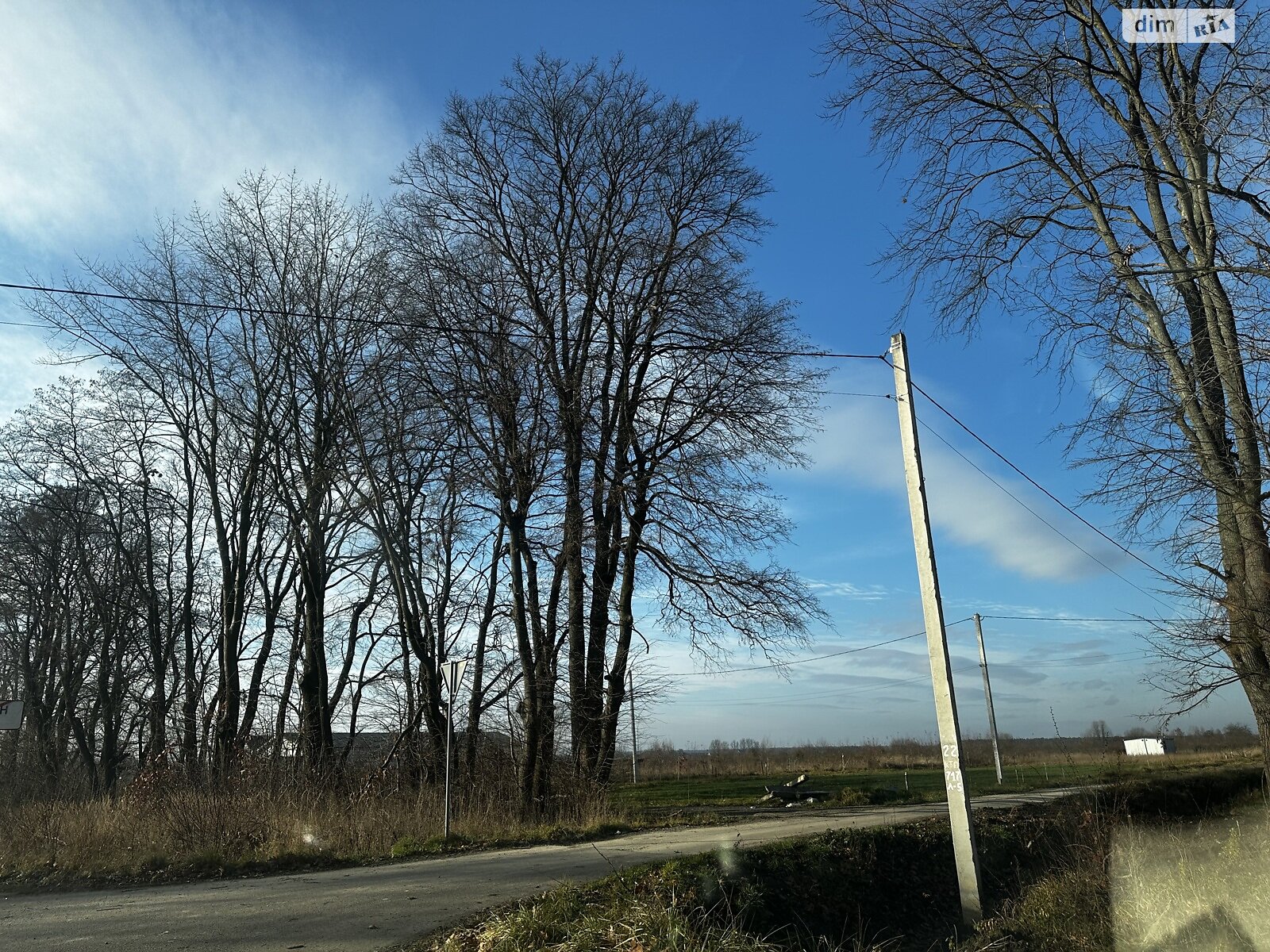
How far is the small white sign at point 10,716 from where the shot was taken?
1501cm

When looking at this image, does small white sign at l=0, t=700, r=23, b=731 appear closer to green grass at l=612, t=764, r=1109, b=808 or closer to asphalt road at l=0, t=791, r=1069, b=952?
asphalt road at l=0, t=791, r=1069, b=952

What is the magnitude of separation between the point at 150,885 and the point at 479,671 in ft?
31.9

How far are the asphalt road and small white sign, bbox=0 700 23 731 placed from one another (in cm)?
448

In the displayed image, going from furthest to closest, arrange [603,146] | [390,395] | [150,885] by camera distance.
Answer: [603,146] < [390,395] < [150,885]

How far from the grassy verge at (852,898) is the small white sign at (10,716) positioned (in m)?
A: 11.2

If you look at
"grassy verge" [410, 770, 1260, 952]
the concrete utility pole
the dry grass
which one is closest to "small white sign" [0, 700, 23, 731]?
the dry grass

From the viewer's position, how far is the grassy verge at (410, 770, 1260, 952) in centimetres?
709

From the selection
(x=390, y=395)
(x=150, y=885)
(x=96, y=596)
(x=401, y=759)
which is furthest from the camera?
(x=96, y=596)

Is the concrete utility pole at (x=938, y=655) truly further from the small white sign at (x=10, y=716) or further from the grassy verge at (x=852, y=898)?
the small white sign at (x=10, y=716)

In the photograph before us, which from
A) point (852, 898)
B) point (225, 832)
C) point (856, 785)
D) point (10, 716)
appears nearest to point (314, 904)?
point (225, 832)

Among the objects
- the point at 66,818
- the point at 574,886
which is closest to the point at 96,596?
the point at 66,818

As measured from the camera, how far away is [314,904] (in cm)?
975

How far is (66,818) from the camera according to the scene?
14625 mm

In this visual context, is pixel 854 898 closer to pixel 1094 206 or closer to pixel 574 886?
pixel 574 886
